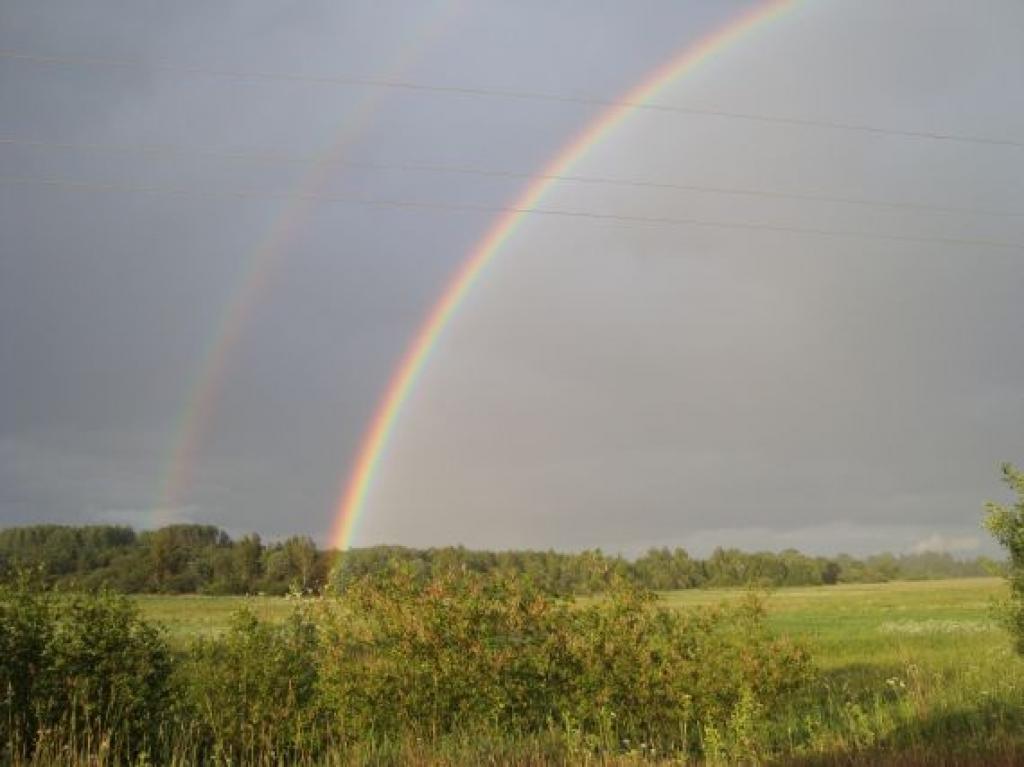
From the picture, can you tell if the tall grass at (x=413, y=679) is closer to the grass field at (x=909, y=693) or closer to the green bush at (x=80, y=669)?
the green bush at (x=80, y=669)

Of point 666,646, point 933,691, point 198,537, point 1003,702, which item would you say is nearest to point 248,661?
point 666,646

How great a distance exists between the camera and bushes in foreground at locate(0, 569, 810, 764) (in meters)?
11.7

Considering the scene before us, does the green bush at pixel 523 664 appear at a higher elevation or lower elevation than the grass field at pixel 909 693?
higher

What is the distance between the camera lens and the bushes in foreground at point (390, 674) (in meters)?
11.7

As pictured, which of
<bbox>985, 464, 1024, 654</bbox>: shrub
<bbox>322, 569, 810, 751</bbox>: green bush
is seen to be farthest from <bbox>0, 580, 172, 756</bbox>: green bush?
<bbox>985, 464, 1024, 654</bbox>: shrub

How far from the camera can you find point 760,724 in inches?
528

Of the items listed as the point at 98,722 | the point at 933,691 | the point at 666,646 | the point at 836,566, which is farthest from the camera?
the point at 836,566

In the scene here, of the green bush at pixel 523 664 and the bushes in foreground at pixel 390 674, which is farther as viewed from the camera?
the green bush at pixel 523 664

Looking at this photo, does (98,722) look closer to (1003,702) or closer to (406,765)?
(406,765)

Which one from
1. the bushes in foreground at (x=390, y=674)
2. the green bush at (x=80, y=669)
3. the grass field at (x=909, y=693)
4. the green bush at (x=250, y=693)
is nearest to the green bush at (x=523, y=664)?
the bushes in foreground at (x=390, y=674)

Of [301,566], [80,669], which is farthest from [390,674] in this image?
[301,566]

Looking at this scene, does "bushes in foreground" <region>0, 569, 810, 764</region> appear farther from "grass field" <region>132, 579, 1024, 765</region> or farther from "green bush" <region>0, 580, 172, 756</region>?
"grass field" <region>132, 579, 1024, 765</region>

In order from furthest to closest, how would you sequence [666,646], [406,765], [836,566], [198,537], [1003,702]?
[836,566], [198,537], [1003,702], [666,646], [406,765]

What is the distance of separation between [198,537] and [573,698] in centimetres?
12318
